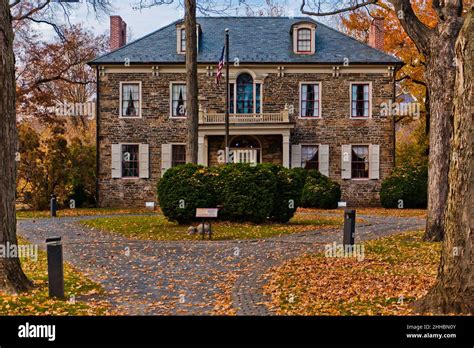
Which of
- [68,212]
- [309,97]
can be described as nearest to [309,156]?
[309,97]

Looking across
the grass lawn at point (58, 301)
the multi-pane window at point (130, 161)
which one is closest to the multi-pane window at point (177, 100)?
the multi-pane window at point (130, 161)

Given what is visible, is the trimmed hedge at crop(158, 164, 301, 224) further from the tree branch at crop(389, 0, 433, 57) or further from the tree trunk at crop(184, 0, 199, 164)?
the tree branch at crop(389, 0, 433, 57)

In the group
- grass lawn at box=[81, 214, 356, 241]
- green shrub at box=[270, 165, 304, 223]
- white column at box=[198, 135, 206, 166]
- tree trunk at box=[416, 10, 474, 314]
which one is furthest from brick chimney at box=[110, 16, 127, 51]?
tree trunk at box=[416, 10, 474, 314]

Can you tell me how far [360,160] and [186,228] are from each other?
1408 cm

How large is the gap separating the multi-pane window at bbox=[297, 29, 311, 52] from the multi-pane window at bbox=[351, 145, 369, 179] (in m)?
5.50

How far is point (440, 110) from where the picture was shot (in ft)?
42.5

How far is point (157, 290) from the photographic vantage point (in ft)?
28.3

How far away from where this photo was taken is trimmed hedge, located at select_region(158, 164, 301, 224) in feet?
57.1

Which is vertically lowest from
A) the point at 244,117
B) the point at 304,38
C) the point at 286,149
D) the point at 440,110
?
the point at 286,149

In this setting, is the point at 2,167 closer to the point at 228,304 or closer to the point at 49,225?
the point at 228,304

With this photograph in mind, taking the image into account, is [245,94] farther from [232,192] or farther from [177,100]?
[232,192]

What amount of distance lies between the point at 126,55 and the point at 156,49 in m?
1.58

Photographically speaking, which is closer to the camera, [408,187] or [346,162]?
[408,187]
